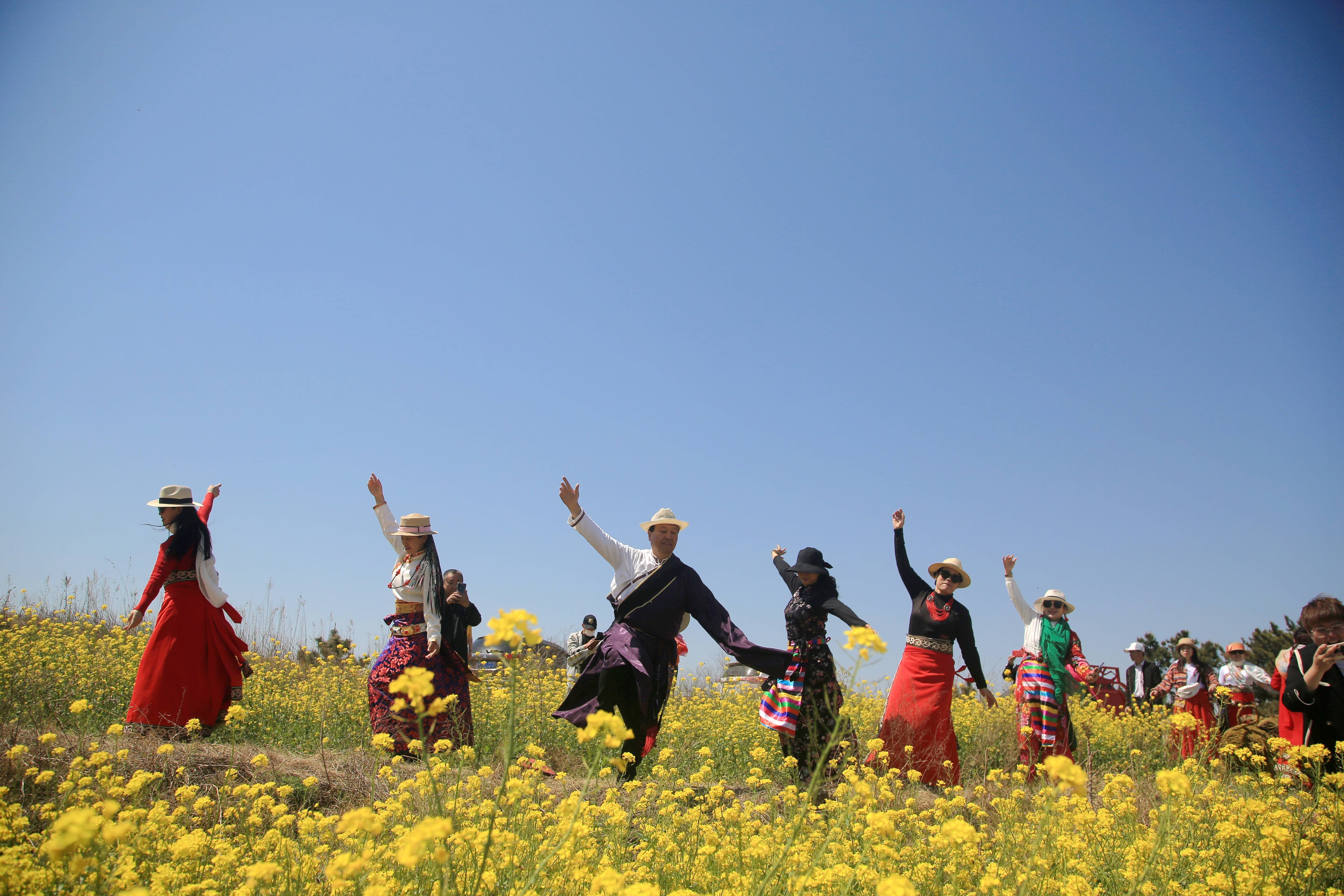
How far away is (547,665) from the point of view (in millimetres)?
8328

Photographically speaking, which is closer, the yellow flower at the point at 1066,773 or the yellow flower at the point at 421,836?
the yellow flower at the point at 421,836

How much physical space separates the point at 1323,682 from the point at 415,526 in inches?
212

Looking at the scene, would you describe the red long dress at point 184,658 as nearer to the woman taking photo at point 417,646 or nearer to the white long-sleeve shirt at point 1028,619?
the woman taking photo at point 417,646

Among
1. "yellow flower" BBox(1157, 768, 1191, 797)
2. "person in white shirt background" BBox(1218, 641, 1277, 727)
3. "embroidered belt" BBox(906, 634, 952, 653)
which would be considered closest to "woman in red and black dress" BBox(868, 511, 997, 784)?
"embroidered belt" BBox(906, 634, 952, 653)

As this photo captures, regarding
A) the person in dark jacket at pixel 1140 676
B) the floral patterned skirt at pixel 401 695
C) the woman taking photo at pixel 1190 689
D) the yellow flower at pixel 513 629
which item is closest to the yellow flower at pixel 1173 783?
the yellow flower at pixel 513 629

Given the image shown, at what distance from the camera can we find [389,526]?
537 centimetres

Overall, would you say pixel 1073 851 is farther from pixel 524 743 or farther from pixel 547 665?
pixel 547 665

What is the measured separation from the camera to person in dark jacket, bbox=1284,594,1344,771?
4039 mm

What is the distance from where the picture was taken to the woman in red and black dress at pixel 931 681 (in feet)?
17.1

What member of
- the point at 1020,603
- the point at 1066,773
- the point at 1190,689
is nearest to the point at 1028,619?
the point at 1020,603

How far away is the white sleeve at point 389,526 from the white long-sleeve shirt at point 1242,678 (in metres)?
7.61

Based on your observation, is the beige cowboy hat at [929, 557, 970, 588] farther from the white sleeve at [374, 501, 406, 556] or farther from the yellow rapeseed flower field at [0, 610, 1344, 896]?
the white sleeve at [374, 501, 406, 556]

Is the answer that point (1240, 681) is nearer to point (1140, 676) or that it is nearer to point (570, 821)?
point (1140, 676)

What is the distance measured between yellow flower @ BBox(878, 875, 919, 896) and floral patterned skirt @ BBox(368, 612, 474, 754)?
3.62 meters
